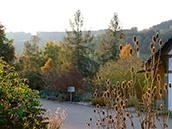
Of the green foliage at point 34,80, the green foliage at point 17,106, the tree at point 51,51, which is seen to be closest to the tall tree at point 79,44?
the green foliage at point 34,80

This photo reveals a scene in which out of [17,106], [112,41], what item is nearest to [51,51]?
[112,41]

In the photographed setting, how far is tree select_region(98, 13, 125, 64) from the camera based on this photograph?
36.2 meters

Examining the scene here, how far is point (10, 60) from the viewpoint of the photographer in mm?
29078

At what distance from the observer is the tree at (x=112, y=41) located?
36219 millimetres

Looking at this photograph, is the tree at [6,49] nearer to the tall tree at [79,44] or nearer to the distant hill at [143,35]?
the tall tree at [79,44]

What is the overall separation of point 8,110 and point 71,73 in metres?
15.4

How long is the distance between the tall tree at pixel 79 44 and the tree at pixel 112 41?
4389mm

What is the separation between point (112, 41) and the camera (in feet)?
120

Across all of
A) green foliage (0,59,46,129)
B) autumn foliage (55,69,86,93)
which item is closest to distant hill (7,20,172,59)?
autumn foliage (55,69,86,93)

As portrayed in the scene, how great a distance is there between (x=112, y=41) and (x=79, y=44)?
648 cm

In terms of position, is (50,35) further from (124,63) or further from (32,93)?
(32,93)

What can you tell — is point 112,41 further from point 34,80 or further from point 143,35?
point 143,35

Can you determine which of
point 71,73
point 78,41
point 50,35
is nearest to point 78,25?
point 78,41

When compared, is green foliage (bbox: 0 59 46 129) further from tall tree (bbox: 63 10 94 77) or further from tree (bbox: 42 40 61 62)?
tree (bbox: 42 40 61 62)
